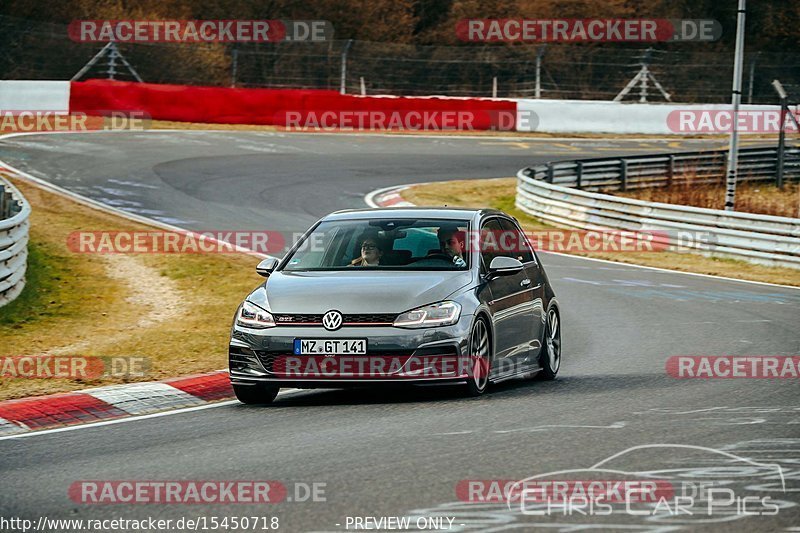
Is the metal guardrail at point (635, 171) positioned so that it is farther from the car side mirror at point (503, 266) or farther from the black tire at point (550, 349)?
the car side mirror at point (503, 266)

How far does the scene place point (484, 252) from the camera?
11.2 m

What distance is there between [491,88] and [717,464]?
47.0 meters

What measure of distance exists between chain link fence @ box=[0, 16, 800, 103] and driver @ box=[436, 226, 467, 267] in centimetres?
3718

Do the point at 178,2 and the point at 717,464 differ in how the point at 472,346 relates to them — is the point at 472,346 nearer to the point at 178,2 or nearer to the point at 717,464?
the point at 717,464

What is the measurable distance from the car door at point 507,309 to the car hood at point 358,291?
431 millimetres

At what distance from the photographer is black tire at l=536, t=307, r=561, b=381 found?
1187 cm

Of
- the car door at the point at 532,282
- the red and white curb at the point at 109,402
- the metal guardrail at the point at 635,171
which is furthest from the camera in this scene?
the metal guardrail at the point at 635,171

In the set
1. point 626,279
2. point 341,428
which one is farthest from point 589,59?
point 341,428

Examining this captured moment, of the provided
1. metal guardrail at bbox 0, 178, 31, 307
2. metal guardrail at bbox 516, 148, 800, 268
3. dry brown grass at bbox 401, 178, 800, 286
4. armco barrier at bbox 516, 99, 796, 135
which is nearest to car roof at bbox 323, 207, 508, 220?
metal guardrail at bbox 0, 178, 31, 307

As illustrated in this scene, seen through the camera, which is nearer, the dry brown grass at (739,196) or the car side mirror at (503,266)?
the car side mirror at (503,266)

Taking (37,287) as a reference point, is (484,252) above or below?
above

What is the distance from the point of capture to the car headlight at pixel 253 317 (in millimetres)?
10180

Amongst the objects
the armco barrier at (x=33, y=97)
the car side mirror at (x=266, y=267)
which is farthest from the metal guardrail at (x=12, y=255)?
the armco barrier at (x=33, y=97)

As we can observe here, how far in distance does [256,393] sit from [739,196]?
27.6 metres
